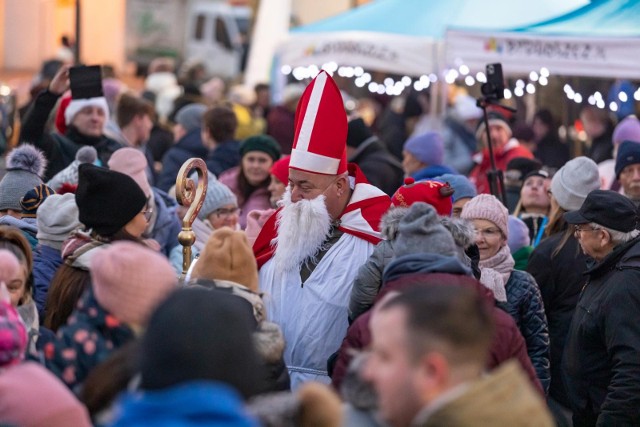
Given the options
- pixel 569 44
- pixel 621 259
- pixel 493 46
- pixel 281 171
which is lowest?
pixel 281 171

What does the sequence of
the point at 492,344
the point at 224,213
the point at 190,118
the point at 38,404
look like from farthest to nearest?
the point at 190,118
the point at 224,213
the point at 492,344
the point at 38,404

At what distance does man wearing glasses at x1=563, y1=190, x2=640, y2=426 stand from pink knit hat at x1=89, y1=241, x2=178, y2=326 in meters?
2.83

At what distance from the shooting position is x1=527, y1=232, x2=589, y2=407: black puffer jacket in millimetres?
6895

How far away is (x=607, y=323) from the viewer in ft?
19.0

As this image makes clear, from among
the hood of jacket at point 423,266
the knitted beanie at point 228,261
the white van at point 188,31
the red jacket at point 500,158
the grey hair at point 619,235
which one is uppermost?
the hood of jacket at point 423,266

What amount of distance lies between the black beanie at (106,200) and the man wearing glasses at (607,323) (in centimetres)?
237

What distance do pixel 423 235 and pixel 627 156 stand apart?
156 inches

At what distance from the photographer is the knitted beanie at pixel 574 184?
7426 millimetres

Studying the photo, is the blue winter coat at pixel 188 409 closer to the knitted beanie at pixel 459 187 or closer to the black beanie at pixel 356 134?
the knitted beanie at pixel 459 187

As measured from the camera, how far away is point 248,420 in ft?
8.69

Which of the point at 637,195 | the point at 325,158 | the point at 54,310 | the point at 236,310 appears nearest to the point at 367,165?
the point at 637,195

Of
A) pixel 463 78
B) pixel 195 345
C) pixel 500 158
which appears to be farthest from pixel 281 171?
pixel 463 78

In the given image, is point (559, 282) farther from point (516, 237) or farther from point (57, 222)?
point (57, 222)

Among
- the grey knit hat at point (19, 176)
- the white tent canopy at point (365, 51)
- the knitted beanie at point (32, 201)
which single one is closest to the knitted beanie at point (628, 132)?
the white tent canopy at point (365, 51)
